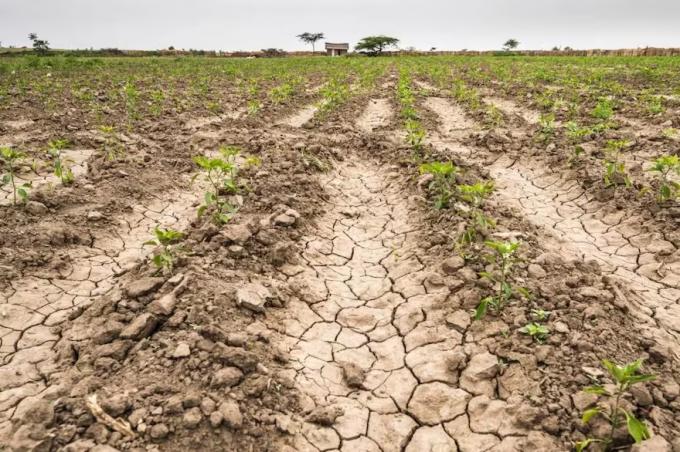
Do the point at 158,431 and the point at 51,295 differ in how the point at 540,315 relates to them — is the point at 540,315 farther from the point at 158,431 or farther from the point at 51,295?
the point at 51,295

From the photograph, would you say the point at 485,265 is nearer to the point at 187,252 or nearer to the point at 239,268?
the point at 239,268

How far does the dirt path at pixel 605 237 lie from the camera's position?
3133 millimetres

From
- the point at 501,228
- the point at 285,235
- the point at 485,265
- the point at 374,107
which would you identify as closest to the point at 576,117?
the point at 374,107

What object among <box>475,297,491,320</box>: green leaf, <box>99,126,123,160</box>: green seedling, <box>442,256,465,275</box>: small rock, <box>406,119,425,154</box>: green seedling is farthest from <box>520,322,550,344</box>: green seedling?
<box>99,126,123,160</box>: green seedling

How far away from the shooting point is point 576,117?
833 cm

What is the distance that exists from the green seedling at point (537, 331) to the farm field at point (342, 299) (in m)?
0.02

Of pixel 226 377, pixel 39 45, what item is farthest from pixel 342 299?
pixel 39 45

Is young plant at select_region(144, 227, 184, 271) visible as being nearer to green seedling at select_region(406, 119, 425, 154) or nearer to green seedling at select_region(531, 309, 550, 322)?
green seedling at select_region(531, 309, 550, 322)

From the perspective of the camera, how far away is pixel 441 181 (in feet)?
15.4

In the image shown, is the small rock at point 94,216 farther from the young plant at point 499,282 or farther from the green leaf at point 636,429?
the green leaf at point 636,429

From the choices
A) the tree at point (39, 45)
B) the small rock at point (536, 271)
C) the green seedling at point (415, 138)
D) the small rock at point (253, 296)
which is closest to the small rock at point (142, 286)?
the small rock at point (253, 296)

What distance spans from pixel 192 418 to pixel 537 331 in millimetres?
1960

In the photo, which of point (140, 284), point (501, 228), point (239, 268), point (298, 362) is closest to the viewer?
point (298, 362)

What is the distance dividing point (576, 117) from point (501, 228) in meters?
5.68
